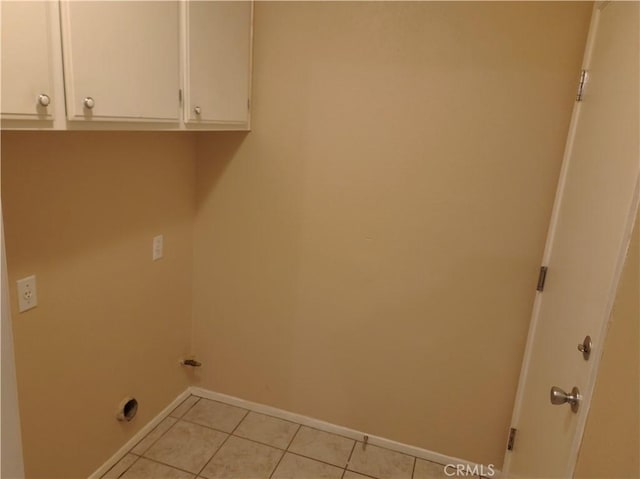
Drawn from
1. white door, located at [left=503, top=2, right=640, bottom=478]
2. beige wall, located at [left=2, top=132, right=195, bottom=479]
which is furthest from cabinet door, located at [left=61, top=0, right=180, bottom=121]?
white door, located at [left=503, top=2, right=640, bottom=478]

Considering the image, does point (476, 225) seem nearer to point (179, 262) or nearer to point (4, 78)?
point (179, 262)

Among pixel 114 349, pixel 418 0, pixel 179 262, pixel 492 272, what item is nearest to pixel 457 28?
pixel 418 0

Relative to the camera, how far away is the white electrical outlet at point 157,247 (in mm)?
2133

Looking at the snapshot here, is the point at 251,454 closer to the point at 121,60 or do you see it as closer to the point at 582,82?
the point at 121,60

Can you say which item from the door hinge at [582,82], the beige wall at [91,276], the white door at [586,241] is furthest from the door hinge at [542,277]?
the beige wall at [91,276]

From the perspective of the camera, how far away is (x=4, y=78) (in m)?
1.00

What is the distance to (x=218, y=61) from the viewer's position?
179 centimetres

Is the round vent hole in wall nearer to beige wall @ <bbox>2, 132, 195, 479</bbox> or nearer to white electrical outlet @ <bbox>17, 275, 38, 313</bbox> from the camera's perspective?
beige wall @ <bbox>2, 132, 195, 479</bbox>

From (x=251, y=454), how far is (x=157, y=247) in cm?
112

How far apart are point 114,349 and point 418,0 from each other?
1.99m

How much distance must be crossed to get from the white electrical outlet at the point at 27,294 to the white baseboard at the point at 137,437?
916mm

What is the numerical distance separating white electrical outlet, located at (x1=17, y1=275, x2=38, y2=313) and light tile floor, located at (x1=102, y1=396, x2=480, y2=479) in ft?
3.15

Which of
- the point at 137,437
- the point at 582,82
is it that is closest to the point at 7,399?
the point at 137,437

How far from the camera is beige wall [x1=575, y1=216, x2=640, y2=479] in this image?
0.86 m
